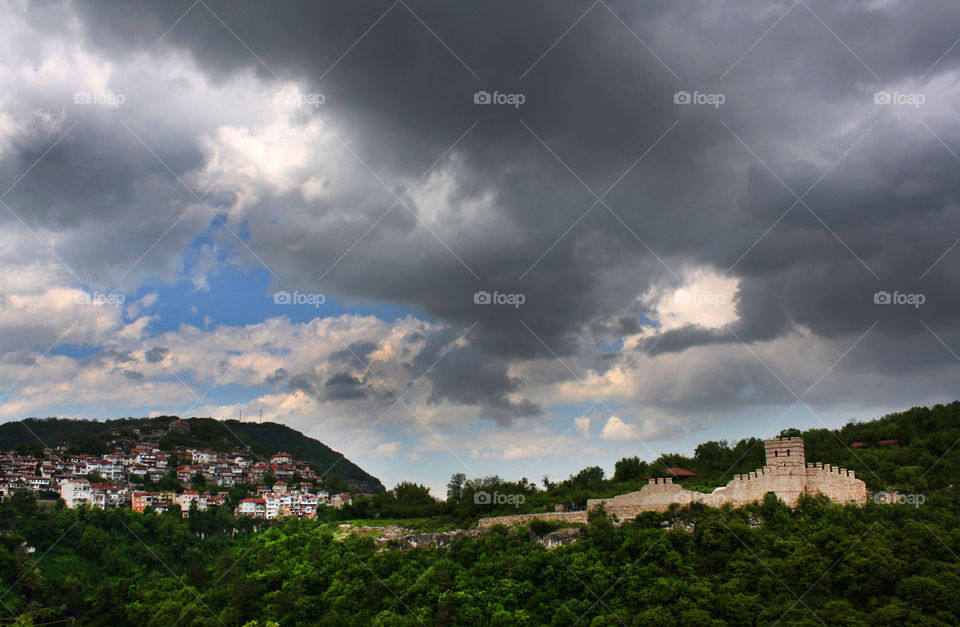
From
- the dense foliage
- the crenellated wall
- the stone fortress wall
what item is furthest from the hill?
the stone fortress wall

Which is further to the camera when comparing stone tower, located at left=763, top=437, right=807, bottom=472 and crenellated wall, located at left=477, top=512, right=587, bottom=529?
crenellated wall, located at left=477, top=512, right=587, bottom=529

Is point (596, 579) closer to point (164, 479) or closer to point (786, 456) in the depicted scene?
point (786, 456)

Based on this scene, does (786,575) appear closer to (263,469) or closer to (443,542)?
(443,542)

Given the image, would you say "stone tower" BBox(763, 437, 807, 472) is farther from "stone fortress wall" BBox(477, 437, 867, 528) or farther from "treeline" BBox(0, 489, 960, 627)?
"treeline" BBox(0, 489, 960, 627)

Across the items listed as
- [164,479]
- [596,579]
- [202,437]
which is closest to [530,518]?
[596,579]

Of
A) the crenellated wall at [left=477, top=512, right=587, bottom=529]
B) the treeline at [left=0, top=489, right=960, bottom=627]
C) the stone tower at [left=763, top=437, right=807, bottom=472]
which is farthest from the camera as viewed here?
the crenellated wall at [left=477, top=512, right=587, bottom=529]

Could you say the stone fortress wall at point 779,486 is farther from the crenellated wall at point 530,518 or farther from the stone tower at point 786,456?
the crenellated wall at point 530,518
